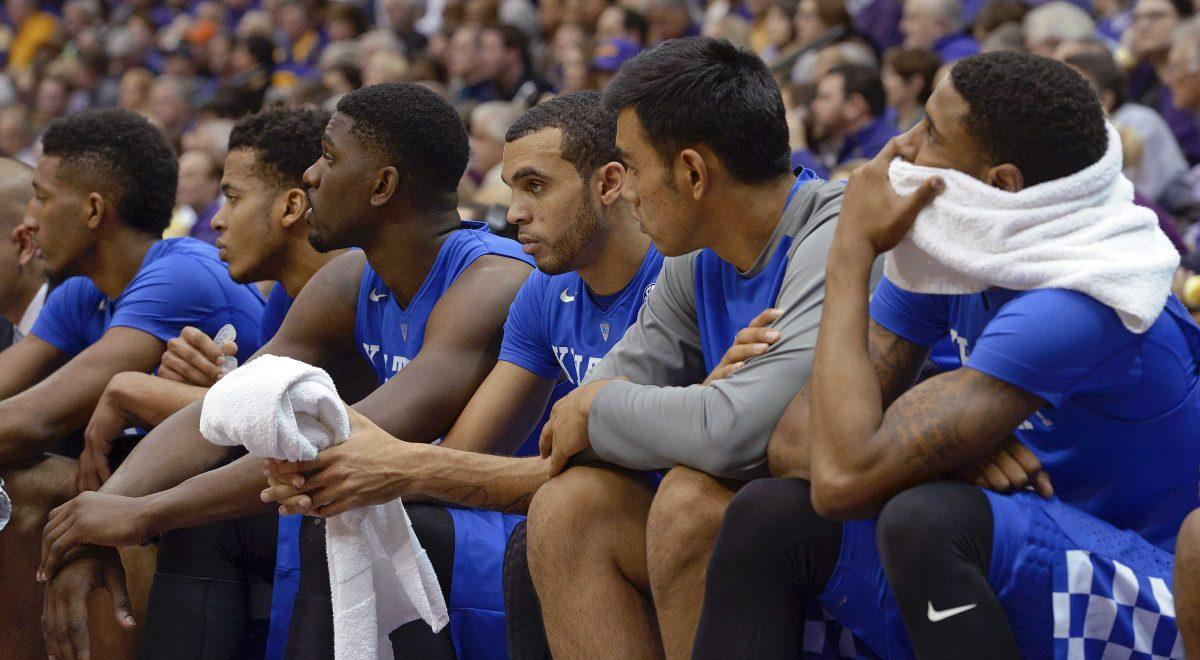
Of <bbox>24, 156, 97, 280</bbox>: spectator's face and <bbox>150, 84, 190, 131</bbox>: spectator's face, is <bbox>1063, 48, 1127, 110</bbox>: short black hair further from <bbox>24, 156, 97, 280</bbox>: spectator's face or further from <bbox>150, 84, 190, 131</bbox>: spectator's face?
<bbox>150, 84, 190, 131</bbox>: spectator's face

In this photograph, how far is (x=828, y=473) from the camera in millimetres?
2092

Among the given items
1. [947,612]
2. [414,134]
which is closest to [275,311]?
[414,134]

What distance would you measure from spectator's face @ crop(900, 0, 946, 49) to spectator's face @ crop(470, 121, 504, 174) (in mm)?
2518

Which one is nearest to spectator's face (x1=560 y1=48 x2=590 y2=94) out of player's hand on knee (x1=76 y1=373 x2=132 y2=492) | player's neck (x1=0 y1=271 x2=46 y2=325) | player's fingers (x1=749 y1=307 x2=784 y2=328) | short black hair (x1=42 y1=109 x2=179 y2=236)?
player's neck (x1=0 y1=271 x2=46 y2=325)

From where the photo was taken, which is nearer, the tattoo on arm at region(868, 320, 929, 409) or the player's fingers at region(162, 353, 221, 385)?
the tattoo on arm at region(868, 320, 929, 409)

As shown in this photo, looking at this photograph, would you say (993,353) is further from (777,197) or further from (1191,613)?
(777,197)

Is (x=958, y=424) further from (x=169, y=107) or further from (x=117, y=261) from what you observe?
(x=169, y=107)

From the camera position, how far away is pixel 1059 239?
2104mm

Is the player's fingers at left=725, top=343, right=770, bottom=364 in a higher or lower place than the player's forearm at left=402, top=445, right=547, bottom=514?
higher

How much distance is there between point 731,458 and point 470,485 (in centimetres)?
72

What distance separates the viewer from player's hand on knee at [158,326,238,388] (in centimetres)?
358

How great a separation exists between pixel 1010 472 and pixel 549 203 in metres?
1.35

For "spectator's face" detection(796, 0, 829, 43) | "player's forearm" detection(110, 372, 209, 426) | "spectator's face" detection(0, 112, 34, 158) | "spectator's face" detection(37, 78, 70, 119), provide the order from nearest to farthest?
"player's forearm" detection(110, 372, 209, 426) < "spectator's face" detection(796, 0, 829, 43) < "spectator's face" detection(0, 112, 34, 158) < "spectator's face" detection(37, 78, 70, 119)

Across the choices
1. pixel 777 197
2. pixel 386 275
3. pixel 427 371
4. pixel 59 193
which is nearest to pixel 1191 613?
pixel 777 197
